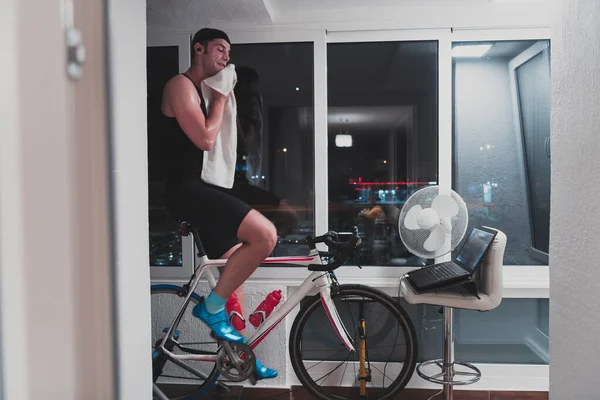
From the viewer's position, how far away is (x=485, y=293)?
2359mm

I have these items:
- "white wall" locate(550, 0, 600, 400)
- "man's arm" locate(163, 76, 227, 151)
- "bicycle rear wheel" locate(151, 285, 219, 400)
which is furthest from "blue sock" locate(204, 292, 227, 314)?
"white wall" locate(550, 0, 600, 400)

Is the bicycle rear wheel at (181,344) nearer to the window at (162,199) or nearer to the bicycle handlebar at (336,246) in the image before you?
the window at (162,199)

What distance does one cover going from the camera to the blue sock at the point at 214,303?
2438mm

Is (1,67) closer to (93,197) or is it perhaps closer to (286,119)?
(93,197)

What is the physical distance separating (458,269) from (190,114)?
1590mm

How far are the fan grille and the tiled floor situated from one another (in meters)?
0.87

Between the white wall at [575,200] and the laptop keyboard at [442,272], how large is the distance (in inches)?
35.9

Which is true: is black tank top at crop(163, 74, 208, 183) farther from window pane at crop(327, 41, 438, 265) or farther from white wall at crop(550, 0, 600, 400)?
white wall at crop(550, 0, 600, 400)

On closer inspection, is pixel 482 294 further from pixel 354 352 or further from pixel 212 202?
pixel 212 202

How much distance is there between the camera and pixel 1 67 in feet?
1.38

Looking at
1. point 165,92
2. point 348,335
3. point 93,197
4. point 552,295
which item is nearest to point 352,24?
point 165,92

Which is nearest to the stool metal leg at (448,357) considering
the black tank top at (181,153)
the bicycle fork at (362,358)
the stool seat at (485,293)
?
the stool seat at (485,293)

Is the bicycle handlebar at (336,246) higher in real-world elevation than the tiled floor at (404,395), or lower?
higher

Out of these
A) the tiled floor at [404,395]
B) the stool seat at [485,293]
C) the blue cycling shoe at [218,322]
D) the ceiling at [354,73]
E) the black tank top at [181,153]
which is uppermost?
the ceiling at [354,73]
